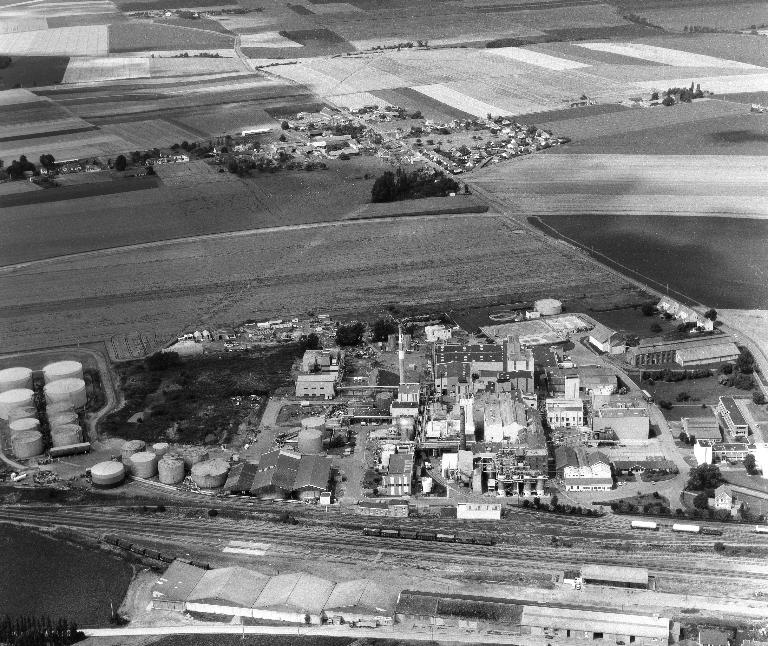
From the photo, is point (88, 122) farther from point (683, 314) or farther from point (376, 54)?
point (683, 314)

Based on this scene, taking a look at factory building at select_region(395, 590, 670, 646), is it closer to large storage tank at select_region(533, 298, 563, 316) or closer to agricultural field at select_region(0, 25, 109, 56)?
large storage tank at select_region(533, 298, 563, 316)

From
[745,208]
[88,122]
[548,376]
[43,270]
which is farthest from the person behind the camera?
[88,122]

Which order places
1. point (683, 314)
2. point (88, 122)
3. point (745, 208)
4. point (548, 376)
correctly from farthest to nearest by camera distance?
point (88, 122) → point (745, 208) → point (683, 314) → point (548, 376)

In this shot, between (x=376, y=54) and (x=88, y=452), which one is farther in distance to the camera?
(x=376, y=54)

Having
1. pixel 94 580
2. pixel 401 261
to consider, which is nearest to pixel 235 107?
pixel 401 261

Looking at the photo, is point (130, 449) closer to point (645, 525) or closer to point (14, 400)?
point (14, 400)

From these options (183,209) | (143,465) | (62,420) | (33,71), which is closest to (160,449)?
(143,465)
